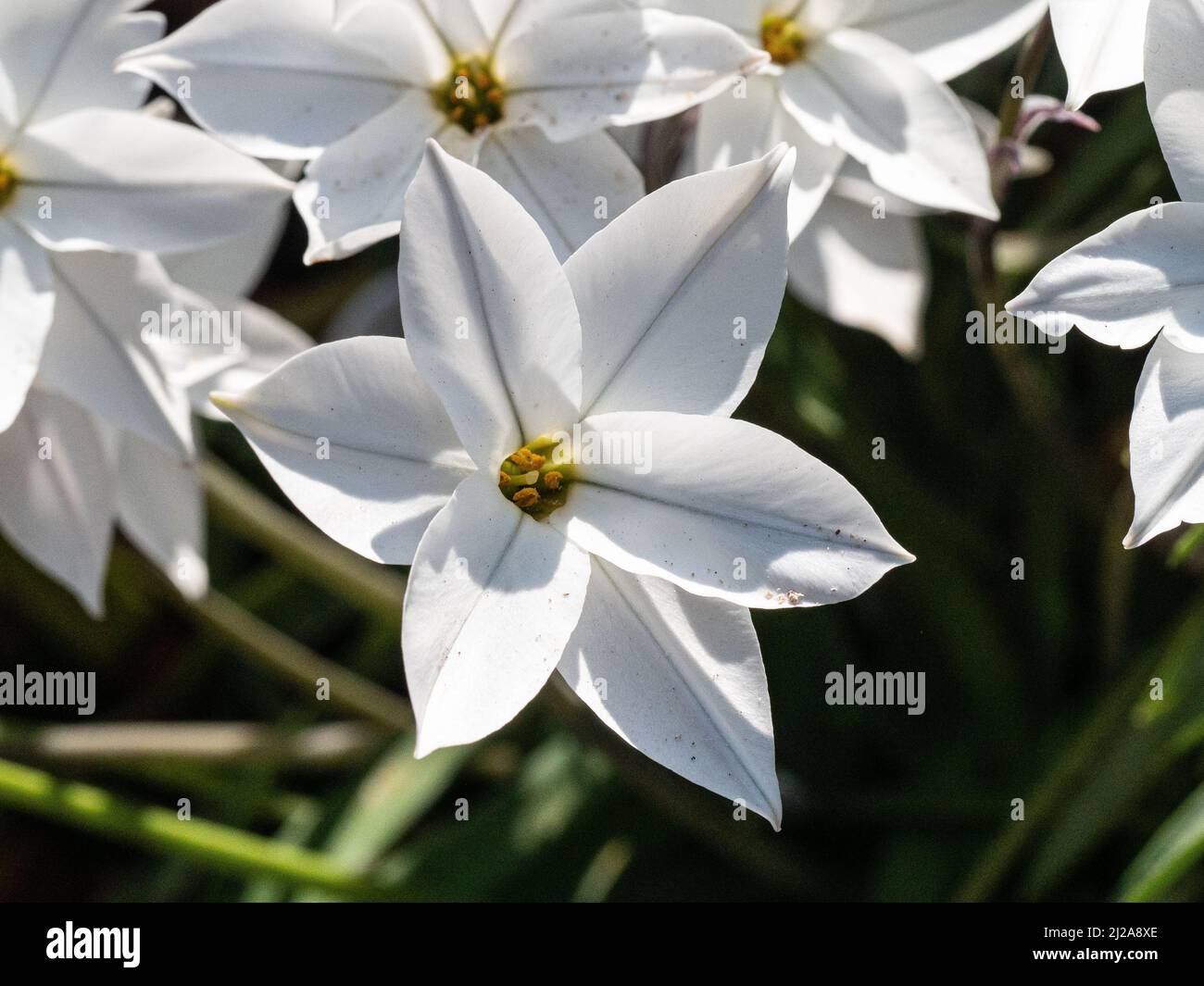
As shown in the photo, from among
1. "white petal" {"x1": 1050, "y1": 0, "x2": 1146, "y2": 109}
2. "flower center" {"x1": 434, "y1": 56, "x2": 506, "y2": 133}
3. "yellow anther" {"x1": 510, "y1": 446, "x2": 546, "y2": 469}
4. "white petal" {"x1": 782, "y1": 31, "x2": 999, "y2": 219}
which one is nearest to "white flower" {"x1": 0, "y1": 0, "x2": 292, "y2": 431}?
"flower center" {"x1": 434, "y1": 56, "x2": 506, "y2": 133}

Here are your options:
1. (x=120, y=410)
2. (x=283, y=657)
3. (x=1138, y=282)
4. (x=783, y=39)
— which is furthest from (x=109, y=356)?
(x=1138, y=282)

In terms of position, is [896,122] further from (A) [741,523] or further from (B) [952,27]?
(A) [741,523]

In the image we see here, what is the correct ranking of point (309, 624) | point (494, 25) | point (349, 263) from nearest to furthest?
1. point (494, 25)
2. point (309, 624)
3. point (349, 263)

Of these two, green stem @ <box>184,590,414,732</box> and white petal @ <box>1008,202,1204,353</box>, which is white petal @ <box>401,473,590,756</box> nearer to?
white petal @ <box>1008,202,1204,353</box>

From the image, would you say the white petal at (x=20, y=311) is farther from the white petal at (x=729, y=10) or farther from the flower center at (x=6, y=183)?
the white petal at (x=729, y=10)

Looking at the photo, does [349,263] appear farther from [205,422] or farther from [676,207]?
[676,207]

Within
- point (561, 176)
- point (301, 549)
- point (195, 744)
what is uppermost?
point (561, 176)

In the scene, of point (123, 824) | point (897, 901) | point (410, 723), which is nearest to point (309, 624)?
point (410, 723)
